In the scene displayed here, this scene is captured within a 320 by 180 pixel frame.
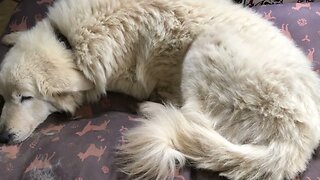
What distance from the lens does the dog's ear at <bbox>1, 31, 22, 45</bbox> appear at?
1779mm

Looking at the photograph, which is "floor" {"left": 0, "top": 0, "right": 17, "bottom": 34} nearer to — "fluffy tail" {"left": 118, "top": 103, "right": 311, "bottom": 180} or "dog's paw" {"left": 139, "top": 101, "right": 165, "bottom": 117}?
"dog's paw" {"left": 139, "top": 101, "right": 165, "bottom": 117}

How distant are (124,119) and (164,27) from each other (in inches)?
12.8

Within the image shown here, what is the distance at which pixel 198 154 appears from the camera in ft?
4.64

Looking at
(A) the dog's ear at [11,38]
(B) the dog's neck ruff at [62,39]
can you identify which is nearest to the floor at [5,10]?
(A) the dog's ear at [11,38]

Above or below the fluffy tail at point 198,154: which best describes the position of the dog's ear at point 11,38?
above

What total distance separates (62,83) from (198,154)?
1.63 ft

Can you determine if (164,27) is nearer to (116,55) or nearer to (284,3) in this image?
(116,55)

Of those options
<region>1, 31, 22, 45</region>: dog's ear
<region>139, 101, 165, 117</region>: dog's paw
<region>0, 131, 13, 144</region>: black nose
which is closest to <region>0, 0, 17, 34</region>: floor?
<region>1, 31, 22, 45</region>: dog's ear

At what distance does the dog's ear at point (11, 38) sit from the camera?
1779 mm

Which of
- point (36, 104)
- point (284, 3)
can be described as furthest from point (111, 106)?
point (284, 3)

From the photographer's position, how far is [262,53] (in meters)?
1.55

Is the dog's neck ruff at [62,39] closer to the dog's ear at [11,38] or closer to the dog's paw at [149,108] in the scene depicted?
the dog's ear at [11,38]

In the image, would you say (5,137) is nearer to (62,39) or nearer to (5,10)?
(62,39)

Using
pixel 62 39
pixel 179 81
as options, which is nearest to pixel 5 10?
pixel 62 39
